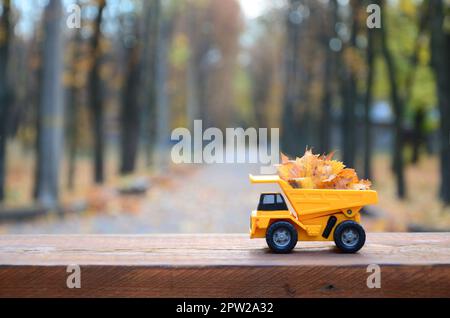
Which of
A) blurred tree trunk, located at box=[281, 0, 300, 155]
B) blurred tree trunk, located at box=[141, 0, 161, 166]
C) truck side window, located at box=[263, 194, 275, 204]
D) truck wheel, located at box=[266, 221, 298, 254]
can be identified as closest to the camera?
truck wheel, located at box=[266, 221, 298, 254]

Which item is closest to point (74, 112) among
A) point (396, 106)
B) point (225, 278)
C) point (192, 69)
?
point (396, 106)

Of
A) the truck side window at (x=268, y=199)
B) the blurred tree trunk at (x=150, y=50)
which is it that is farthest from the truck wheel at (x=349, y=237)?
the blurred tree trunk at (x=150, y=50)

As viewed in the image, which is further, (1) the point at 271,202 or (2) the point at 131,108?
(2) the point at 131,108

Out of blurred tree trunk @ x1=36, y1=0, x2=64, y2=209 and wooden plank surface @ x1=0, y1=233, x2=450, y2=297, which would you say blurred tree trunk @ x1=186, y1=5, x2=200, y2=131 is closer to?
blurred tree trunk @ x1=36, y1=0, x2=64, y2=209

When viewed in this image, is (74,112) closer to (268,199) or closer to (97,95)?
(97,95)

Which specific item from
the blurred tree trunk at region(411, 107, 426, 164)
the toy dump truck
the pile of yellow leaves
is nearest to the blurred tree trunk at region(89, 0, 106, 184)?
the pile of yellow leaves

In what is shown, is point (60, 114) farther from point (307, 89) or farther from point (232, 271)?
point (307, 89)

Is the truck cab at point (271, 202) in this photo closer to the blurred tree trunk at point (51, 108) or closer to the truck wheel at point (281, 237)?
the truck wheel at point (281, 237)
